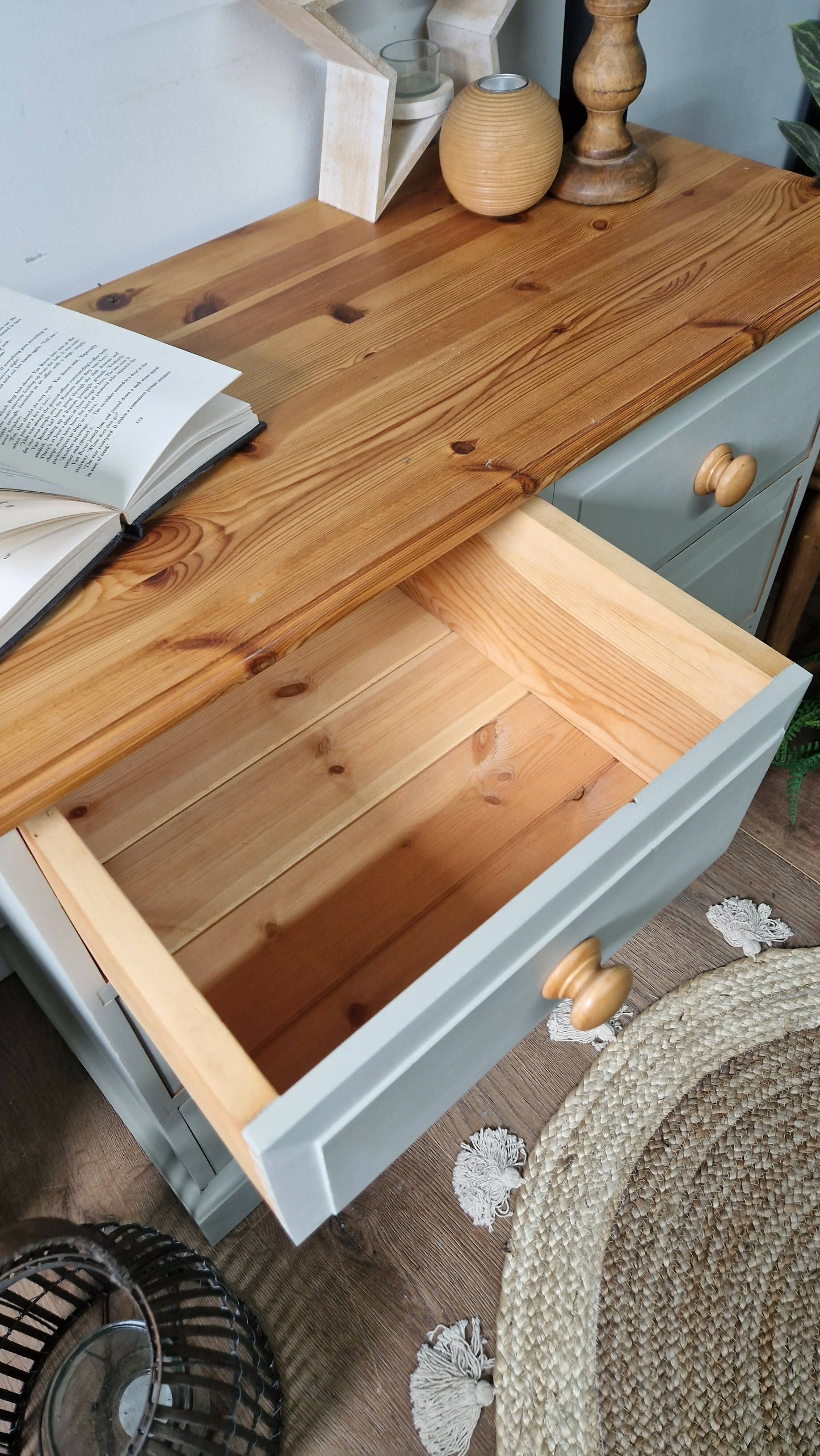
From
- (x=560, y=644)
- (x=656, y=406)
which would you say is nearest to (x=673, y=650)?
(x=560, y=644)

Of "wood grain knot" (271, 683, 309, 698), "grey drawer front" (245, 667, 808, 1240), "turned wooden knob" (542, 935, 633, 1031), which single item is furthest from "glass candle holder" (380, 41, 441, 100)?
"turned wooden knob" (542, 935, 633, 1031)

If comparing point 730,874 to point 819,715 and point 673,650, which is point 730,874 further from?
point 673,650

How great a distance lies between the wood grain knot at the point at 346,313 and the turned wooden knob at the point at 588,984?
549 mm

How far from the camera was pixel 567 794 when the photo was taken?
739 millimetres

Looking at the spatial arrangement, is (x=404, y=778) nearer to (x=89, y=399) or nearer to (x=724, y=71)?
(x=89, y=399)

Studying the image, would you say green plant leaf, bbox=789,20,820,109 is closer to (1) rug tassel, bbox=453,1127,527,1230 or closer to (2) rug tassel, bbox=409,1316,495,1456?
(1) rug tassel, bbox=453,1127,527,1230

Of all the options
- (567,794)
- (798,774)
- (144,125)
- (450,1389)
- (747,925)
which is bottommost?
(450,1389)

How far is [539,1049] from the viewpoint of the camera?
3.62 ft

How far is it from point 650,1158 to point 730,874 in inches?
14.9

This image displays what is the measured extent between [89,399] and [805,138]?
38.6 inches

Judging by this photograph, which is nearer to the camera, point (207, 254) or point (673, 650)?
point (673, 650)

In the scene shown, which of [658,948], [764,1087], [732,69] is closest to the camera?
[764,1087]

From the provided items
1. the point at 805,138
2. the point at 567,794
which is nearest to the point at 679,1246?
the point at 567,794

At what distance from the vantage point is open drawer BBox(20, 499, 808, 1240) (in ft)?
1.60
